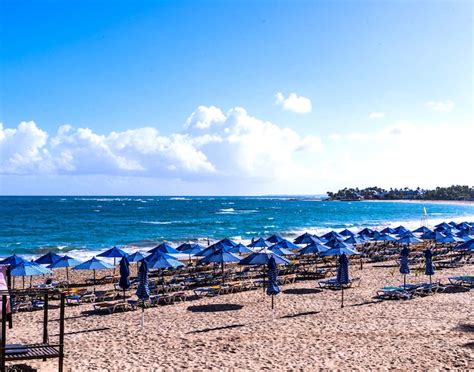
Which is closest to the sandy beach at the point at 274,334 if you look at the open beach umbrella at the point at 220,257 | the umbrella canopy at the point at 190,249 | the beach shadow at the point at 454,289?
the beach shadow at the point at 454,289

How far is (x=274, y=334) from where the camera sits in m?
12.3

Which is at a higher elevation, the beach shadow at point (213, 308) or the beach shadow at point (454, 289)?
the beach shadow at point (454, 289)

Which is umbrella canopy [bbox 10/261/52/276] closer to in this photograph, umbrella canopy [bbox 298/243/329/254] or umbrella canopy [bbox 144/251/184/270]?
umbrella canopy [bbox 144/251/184/270]

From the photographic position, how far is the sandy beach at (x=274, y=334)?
10102mm

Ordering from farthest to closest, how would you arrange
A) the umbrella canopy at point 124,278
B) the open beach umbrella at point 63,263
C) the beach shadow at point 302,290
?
the open beach umbrella at point 63,263 → the beach shadow at point 302,290 → the umbrella canopy at point 124,278

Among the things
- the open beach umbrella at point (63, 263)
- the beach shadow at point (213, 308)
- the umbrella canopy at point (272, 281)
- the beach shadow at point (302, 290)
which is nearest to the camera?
the umbrella canopy at point (272, 281)

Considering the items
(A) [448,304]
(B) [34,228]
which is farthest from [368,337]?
(B) [34,228]

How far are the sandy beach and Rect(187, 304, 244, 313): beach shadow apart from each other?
0.11ft

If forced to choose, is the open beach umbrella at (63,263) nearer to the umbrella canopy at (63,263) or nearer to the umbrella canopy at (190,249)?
the umbrella canopy at (63,263)

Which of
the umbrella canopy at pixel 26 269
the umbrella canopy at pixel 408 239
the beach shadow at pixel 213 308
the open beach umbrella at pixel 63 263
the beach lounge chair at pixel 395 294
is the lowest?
the beach shadow at pixel 213 308

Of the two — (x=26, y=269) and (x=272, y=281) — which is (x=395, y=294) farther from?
(x=26, y=269)

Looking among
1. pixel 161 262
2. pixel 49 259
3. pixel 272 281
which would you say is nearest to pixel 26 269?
pixel 49 259

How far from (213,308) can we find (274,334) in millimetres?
3684

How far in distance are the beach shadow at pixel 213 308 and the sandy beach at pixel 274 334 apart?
0.11 feet
